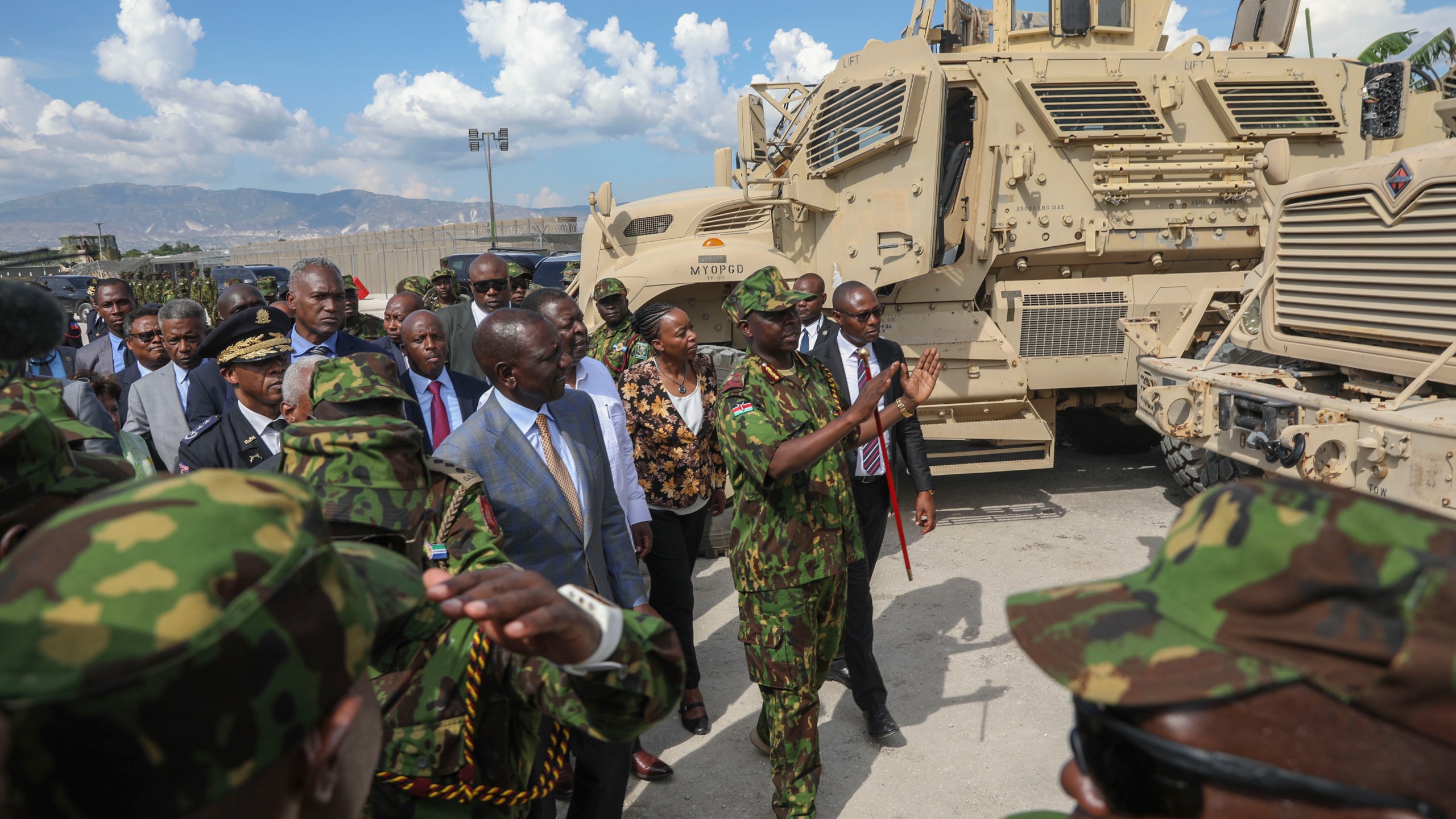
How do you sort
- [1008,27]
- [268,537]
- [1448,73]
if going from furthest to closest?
[1008,27]
[1448,73]
[268,537]

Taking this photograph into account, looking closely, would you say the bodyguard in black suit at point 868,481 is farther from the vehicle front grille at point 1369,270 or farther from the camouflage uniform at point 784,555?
the vehicle front grille at point 1369,270

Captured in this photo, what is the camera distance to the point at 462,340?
5.68 m

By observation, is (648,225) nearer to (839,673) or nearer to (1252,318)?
(1252,318)

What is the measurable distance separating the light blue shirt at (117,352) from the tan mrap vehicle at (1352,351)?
21.3ft

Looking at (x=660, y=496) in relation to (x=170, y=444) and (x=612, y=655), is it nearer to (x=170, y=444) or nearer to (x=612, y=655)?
Result: (x=170, y=444)

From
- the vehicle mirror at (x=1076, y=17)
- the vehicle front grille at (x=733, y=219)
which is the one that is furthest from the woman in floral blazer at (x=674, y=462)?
the vehicle mirror at (x=1076, y=17)

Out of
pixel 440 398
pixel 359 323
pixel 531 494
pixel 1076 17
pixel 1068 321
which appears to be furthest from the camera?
pixel 1076 17

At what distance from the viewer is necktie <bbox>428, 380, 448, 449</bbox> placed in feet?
13.7

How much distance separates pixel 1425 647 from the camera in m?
0.75

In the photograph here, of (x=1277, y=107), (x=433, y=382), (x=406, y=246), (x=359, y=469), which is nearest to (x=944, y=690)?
(x=433, y=382)

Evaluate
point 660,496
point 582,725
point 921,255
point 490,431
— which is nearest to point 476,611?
point 582,725

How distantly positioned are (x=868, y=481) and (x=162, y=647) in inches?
139

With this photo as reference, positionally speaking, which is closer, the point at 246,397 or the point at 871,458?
the point at 246,397

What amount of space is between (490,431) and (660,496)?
1467 millimetres
